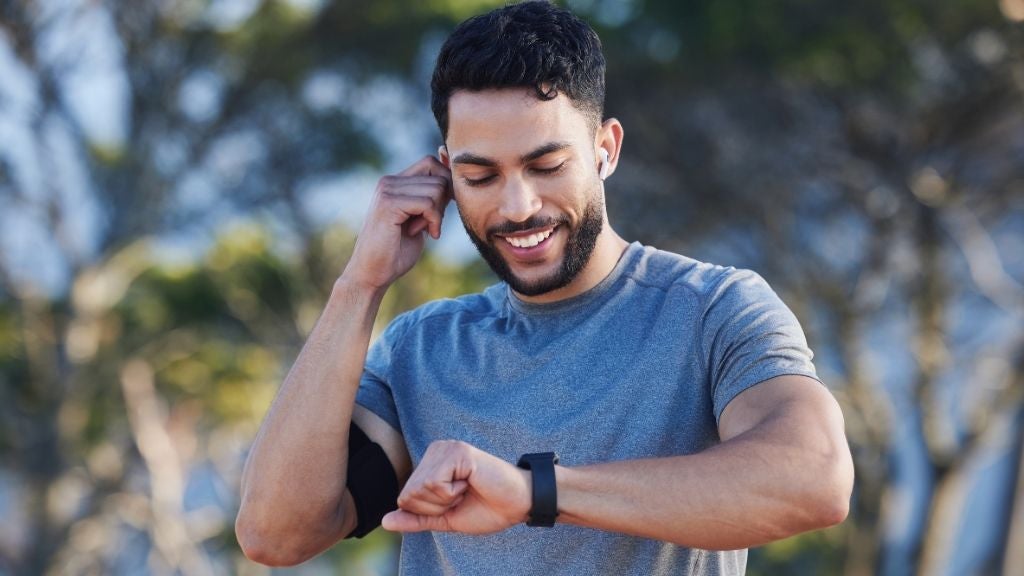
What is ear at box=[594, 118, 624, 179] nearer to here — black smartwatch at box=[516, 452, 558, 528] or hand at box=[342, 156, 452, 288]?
hand at box=[342, 156, 452, 288]

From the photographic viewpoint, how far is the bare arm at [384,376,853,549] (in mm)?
1627

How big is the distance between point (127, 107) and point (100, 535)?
597 cm

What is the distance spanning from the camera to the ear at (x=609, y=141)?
2121mm

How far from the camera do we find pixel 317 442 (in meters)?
2.02

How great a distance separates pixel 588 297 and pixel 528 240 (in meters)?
0.15

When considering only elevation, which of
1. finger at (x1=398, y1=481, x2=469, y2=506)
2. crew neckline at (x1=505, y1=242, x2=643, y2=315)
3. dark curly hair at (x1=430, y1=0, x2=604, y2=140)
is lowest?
finger at (x1=398, y1=481, x2=469, y2=506)

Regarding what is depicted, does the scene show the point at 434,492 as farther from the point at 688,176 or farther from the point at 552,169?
the point at 688,176

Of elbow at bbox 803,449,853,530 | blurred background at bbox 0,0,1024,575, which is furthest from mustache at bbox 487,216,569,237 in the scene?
blurred background at bbox 0,0,1024,575

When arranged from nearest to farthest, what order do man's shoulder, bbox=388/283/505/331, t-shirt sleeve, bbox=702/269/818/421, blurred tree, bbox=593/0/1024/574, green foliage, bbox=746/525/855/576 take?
1. t-shirt sleeve, bbox=702/269/818/421
2. man's shoulder, bbox=388/283/505/331
3. blurred tree, bbox=593/0/1024/574
4. green foliage, bbox=746/525/855/576

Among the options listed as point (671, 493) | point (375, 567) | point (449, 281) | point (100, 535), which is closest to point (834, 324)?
point (449, 281)

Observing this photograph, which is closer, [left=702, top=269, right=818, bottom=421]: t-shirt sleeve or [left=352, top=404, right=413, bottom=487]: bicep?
[left=702, top=269, right=818, bottom=421]: t-shirt sleeve

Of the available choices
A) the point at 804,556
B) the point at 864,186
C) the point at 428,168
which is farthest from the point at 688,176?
the point at 428,168

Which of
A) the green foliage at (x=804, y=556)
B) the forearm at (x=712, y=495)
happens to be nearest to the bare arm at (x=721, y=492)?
A: the forearm at (x=712, y=495)

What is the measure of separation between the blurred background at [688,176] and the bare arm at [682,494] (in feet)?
27.4
